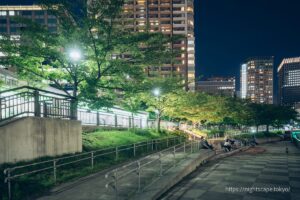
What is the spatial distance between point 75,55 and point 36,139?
4.70m

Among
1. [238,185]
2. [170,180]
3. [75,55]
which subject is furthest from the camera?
[75,55]

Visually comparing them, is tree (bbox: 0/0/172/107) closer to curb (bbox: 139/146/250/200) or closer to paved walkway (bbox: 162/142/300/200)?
curb (bbox: 139/146/250/200)

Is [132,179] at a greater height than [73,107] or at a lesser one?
lesser

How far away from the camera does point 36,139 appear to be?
9789mm

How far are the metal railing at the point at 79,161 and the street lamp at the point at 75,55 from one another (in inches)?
182

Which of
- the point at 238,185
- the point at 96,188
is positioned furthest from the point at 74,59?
the point at 238,185

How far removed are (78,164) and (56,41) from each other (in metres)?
5.72

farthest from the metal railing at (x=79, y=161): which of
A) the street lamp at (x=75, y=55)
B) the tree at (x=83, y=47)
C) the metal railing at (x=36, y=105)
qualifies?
the street lamp at (x=75, y=55)

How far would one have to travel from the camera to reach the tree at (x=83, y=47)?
12.1 metres

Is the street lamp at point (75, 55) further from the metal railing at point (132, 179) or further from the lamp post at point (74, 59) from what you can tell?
the metal railing at point (132, 179)

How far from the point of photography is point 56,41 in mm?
12133

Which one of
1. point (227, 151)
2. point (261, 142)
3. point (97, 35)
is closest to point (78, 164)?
point (97, 35)

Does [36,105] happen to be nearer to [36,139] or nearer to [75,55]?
[36,139]

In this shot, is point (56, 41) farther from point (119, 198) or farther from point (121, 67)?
point (119, 198)
